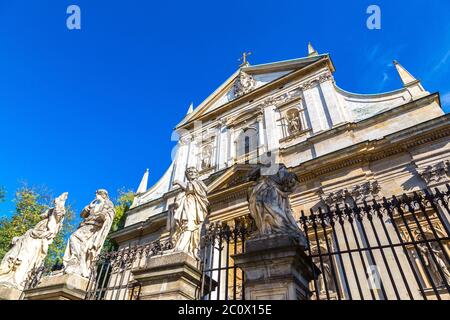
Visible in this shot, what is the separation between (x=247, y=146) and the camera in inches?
595

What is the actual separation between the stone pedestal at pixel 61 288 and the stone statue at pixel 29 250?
1399 millimetres

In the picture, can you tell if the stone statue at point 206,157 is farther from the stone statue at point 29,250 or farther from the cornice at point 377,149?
the stone statue at point 29,250

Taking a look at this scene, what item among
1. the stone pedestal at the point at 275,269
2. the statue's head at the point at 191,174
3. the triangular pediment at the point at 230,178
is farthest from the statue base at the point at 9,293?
the triangular pediment at the point at 230,178

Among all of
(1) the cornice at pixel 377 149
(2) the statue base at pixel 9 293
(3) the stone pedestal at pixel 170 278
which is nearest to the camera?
(3) the stone pedestal at pixel 170 278

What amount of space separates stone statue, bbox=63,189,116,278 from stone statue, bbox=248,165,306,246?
4180mm

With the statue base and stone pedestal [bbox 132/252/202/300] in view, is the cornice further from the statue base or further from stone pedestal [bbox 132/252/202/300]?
the statue base

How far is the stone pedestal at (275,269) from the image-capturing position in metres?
3.73

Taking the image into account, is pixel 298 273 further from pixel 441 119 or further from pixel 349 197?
pixel 441 119

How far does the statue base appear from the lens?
21.8ft

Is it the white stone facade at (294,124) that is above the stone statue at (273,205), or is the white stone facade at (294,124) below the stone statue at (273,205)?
above

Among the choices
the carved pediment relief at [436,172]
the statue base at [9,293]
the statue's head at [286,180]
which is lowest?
the statue base at [9,293]

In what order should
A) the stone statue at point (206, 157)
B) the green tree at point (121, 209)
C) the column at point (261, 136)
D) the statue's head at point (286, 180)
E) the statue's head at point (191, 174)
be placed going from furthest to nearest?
the green tree at point (121, 209)
the stone statue at point (206, 157)
the column at point (261, 136)
the statue's head at point (191, 174)
the statue's head at point (286, 180)

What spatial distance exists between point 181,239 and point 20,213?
18722 mm
